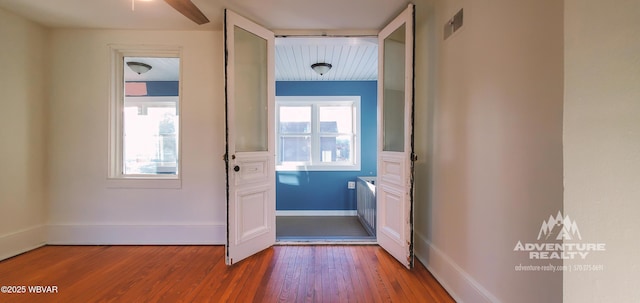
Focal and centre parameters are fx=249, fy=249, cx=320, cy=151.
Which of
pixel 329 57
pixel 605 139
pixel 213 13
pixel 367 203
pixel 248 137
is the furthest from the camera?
pixel 367 203

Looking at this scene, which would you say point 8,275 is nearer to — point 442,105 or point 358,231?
point 358,231

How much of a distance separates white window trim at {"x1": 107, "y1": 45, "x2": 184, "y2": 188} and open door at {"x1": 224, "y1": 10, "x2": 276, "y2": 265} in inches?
29.6

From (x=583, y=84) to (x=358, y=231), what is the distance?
327 cm

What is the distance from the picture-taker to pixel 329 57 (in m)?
3.28

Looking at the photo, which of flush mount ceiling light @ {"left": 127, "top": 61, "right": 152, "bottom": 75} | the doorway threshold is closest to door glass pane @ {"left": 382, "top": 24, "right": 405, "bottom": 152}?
the doorway threshold

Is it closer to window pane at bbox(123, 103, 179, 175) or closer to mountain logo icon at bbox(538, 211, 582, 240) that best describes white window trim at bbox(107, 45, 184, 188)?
window pane at bbox(123, 103, 179, 175)

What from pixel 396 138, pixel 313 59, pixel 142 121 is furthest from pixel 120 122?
pixel 396 138

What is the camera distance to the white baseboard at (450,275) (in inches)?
59.2

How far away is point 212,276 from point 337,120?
124 inches

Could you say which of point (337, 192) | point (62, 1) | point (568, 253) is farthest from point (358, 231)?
point (62, 1)

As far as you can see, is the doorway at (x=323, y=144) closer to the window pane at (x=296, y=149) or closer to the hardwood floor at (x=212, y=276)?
the window pane at (x=296, y=149)

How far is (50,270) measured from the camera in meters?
2.10

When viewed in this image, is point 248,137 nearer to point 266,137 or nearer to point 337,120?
point 266,137

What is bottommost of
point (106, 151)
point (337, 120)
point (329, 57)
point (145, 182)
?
point (145, 182)
